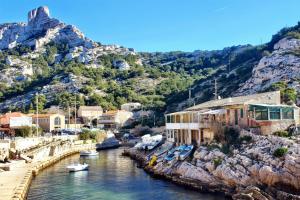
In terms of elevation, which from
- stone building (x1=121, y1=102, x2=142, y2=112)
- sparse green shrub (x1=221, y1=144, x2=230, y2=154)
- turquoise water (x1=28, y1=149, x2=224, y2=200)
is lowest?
turquoise water (x1=28, y1=149, x2=224, y2=200)

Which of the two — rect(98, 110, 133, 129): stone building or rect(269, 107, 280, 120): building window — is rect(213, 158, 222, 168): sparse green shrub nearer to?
rect(269, 107, 280, 120): building window

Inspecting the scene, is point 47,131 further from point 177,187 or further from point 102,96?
point 177,187

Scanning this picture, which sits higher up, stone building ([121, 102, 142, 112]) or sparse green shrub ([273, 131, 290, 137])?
stone building ([121, 102, 142, 112])

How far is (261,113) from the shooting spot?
45344 mm

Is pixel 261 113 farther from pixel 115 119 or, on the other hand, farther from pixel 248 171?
pixel 115 119

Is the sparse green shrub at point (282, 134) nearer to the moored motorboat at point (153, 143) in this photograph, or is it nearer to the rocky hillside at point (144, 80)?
the rocky hillside at point (144, 80)

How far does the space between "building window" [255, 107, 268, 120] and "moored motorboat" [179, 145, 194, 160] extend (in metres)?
9.78

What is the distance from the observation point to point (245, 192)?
34188mm

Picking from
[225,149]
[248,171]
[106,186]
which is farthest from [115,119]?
[248,171]

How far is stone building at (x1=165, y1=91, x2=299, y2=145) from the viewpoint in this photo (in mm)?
44678

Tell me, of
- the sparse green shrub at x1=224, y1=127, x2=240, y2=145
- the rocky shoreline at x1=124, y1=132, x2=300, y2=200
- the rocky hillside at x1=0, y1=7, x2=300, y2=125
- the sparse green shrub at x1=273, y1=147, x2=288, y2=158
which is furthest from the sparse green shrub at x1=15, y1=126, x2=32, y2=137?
the sparse green shrub at x1=273, y1=147, x2=288, y2=158

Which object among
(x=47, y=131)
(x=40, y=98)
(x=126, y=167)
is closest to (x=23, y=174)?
(x=126, y=167)

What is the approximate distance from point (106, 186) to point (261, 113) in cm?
1969

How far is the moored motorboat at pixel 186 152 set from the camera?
4903 cm
